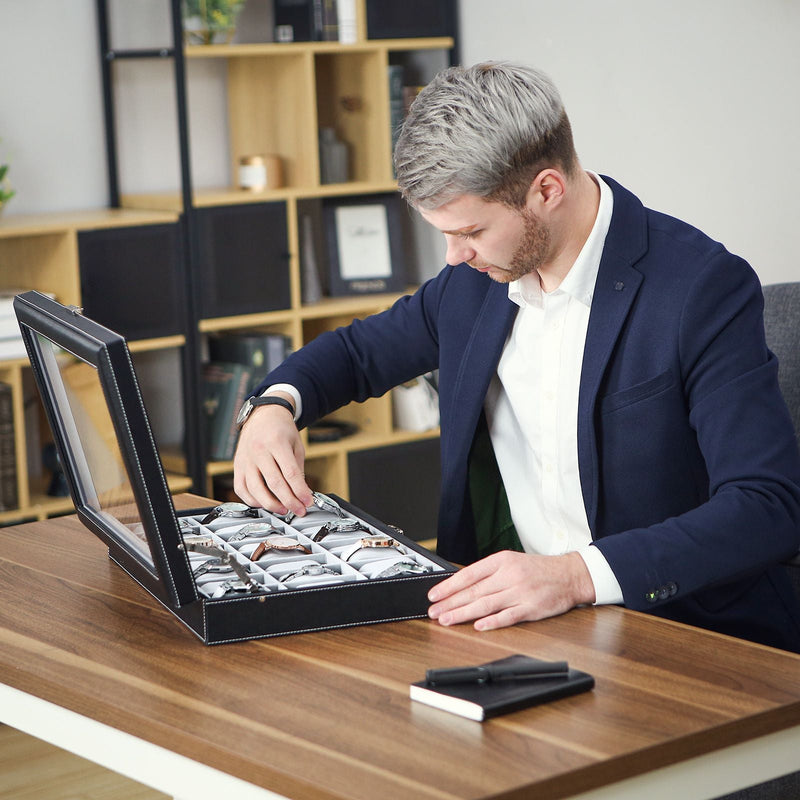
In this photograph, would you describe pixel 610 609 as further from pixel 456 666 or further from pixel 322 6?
pixel 322 6

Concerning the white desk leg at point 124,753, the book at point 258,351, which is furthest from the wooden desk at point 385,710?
the book at point 258,351

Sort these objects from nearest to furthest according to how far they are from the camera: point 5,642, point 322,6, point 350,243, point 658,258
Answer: point 5,642 < point 658,258 < point 322,6 < point 350,243

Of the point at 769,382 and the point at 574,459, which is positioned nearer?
the point at 769,382

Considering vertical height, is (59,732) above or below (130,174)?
below

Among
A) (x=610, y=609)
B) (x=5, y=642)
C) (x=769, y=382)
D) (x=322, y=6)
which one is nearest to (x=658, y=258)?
(x=769, y=382)

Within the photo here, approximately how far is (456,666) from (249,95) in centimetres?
302

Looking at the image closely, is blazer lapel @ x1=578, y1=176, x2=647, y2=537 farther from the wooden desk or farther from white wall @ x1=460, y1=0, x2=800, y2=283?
white wall @ x1=460, y1=0, x2=800, y2=283

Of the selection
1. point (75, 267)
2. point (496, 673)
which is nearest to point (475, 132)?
point (496, 673)

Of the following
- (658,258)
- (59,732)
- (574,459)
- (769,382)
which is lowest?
(59,732)

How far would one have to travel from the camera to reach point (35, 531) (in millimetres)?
2016

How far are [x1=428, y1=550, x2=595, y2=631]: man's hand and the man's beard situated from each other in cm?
49

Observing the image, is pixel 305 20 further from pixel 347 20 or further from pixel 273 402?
pixel 273 402

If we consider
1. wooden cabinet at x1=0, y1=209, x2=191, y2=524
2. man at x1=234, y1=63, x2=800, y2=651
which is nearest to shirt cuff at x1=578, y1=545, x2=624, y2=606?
man at x1=234, y1=63, x2=800, y2=651

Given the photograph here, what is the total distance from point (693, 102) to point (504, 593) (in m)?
2.21
